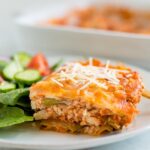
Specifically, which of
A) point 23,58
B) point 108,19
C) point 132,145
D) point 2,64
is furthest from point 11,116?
point 108,19

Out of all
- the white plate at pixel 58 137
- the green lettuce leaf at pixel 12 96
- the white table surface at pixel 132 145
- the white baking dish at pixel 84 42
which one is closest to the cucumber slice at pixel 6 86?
the green lettuce leaf at pixel 12 96

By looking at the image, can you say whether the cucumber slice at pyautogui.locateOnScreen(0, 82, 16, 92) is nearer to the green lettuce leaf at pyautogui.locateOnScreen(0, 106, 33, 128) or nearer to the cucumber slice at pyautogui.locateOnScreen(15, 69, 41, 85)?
the cucumber slice at pyautogui.locateOnScreen(15, 69, 41, 85)

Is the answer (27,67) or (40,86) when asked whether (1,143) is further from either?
(27,67)

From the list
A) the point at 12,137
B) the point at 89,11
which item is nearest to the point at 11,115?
the point at 12,137

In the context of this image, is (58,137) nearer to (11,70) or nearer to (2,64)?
(11,70)

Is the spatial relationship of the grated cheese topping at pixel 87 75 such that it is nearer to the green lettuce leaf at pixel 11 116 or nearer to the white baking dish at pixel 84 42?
the green lettuce leaf at pixel 11 116

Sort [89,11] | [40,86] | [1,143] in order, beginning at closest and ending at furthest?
1. [1,143]
2. [40,86]
3. [89,11]

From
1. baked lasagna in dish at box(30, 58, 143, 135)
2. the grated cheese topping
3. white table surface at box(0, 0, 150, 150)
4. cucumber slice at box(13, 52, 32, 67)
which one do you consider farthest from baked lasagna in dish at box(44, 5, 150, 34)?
baked lasagna in dish at box(30, 58, 143, 135)
